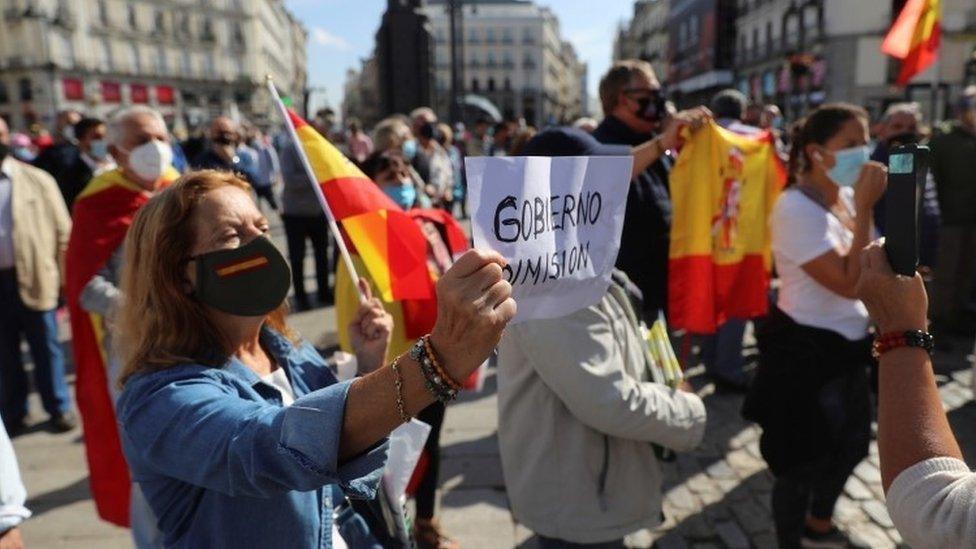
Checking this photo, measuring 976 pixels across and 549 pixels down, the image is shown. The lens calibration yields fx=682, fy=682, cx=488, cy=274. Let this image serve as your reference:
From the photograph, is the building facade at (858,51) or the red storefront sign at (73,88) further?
the red storefront sign at (73,88)

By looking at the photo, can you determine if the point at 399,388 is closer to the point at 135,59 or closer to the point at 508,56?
the point at 135,59

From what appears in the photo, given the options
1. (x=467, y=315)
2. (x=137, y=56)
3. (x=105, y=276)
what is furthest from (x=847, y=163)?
(x=137, y=56)

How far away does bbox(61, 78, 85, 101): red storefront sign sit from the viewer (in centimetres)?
5453

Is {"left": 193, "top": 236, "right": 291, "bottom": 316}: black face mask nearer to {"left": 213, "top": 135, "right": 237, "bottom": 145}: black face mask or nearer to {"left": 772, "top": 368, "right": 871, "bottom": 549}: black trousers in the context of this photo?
{"left": 772, "top": 368, "right": 871, "bottom": 549}: black trousers

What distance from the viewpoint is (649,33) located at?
80.9 meters

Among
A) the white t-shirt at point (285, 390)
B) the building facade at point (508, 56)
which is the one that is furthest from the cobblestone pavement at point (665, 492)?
the building facade at point (508, 56)

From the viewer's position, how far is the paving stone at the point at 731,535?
299 cm

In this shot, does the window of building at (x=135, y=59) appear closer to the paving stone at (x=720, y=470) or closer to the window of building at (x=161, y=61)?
the window of building at (x=161, y=61)

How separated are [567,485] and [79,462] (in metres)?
A: 3.34

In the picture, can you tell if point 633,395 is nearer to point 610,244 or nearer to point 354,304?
point 610,244

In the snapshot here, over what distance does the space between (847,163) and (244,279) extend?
2413 mm


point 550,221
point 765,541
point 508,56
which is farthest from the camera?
point 508,56

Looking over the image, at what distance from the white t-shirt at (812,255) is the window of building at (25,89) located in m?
64.6

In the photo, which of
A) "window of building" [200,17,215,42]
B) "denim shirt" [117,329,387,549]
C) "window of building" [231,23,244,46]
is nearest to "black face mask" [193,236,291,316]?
"denim shirt" [117,329,387,549]
